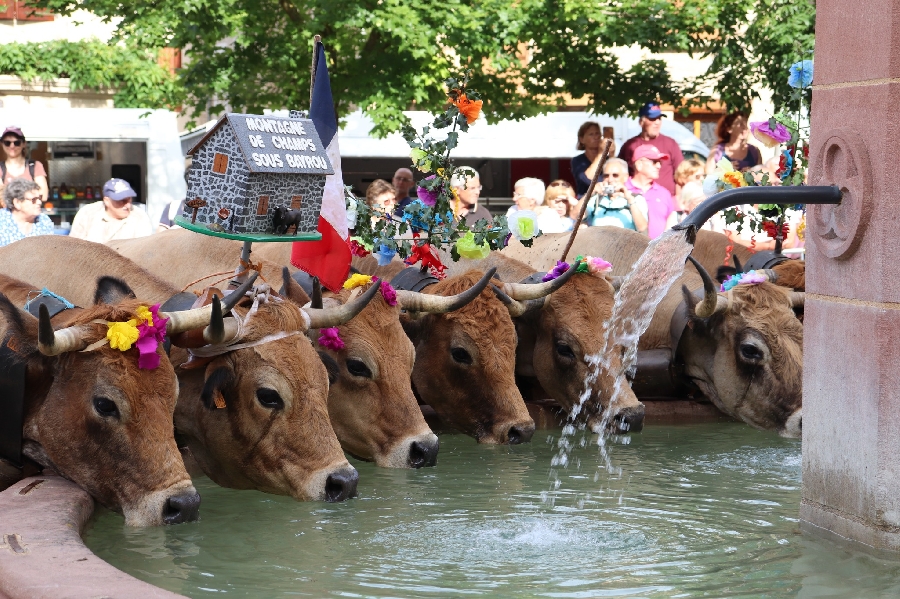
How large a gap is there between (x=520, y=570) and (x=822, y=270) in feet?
5.61

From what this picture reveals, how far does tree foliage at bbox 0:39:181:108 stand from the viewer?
24062mm

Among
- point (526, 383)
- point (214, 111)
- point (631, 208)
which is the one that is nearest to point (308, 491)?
point (526, 383)

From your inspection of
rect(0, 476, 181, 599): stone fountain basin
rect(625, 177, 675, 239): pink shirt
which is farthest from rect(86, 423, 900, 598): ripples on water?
rect(625, 177, 675, 239): pink shirt

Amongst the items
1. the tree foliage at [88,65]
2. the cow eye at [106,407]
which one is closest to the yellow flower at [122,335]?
the cow eye at [106,407]

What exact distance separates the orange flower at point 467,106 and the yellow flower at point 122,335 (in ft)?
11.6

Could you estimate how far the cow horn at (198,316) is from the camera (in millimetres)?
6031

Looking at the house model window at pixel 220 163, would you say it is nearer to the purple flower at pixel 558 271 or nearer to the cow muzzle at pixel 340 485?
the cow muzzle at pixel 340 485

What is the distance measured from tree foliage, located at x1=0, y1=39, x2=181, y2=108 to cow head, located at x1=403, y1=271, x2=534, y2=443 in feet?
55.2

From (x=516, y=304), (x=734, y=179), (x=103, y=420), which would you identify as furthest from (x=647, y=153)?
(x=103, y=420)

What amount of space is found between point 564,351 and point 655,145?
17.7 ft

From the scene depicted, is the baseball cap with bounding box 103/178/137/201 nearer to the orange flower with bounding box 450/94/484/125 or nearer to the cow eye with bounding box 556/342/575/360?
the orange flower with bounding box 450/94/484/125

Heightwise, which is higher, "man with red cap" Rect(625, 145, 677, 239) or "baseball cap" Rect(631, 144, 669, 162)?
"baseball cap" Rect(631, 144, 669, 162)

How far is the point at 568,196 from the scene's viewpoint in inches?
498

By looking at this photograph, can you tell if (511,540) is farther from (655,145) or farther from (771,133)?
(655,145)
